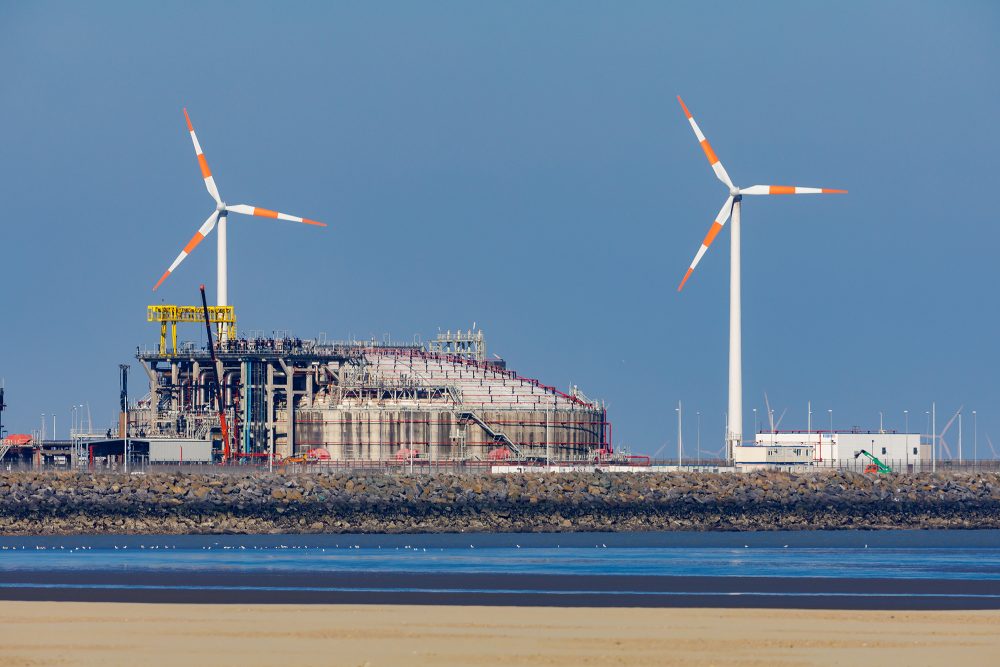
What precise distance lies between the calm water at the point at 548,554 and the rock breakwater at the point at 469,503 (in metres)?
4.43

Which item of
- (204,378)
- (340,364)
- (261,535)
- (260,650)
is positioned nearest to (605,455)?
(340,364)

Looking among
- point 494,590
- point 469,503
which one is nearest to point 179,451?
point 469,503

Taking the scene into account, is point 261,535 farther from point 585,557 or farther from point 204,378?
point 204,378

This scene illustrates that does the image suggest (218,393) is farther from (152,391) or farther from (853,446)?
(853,446)

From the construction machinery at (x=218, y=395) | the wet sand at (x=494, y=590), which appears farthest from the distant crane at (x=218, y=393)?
the wet sand at (x=494, y=590)

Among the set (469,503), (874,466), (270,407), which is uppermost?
(270,407)

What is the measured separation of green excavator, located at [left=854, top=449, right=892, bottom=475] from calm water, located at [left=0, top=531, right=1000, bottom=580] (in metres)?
19.0

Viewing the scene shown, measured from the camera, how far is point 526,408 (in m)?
153

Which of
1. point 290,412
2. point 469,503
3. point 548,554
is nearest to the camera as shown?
point 548,554

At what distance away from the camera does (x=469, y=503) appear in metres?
120

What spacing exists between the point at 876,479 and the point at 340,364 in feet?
156

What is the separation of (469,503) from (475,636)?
193 feet

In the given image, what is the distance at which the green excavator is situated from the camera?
453 feet

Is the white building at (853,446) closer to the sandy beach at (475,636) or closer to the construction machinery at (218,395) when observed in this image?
the construction machinery at (218,395)
